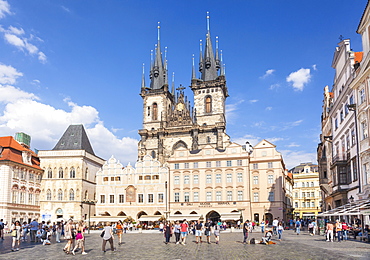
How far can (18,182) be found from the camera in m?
55.9

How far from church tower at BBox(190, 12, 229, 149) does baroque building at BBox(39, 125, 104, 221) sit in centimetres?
2289

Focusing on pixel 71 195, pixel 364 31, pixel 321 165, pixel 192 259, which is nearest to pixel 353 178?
pixel 364 31

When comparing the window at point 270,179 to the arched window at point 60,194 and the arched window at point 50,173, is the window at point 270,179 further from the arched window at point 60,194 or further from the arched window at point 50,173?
the arched window at point 50,173

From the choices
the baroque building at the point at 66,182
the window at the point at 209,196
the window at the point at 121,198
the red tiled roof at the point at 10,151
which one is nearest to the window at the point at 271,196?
the window at the point at 209,196

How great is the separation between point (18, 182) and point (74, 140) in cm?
1295

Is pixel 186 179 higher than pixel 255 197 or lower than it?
higher

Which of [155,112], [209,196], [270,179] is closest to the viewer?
[270,179]

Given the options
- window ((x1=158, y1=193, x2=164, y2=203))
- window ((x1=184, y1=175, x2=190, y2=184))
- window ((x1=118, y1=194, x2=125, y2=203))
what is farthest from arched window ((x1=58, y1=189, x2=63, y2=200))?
window ((x1=184, y1=175, x2=190, y2=184))

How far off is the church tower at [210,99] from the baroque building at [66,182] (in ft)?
75.1

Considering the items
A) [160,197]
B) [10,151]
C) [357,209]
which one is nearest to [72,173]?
[10,151]

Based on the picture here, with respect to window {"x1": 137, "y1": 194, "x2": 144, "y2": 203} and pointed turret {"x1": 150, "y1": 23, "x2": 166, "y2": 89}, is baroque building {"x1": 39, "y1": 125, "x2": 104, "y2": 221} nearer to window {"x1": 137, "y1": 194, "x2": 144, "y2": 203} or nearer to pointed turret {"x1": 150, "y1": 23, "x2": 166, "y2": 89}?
window {"x1": 137, "y1": 194, "x2": 144, "y2": 203}

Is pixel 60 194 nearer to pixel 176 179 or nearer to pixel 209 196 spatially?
pixel 176 179

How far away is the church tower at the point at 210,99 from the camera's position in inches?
2968

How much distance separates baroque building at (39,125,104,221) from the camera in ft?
202
